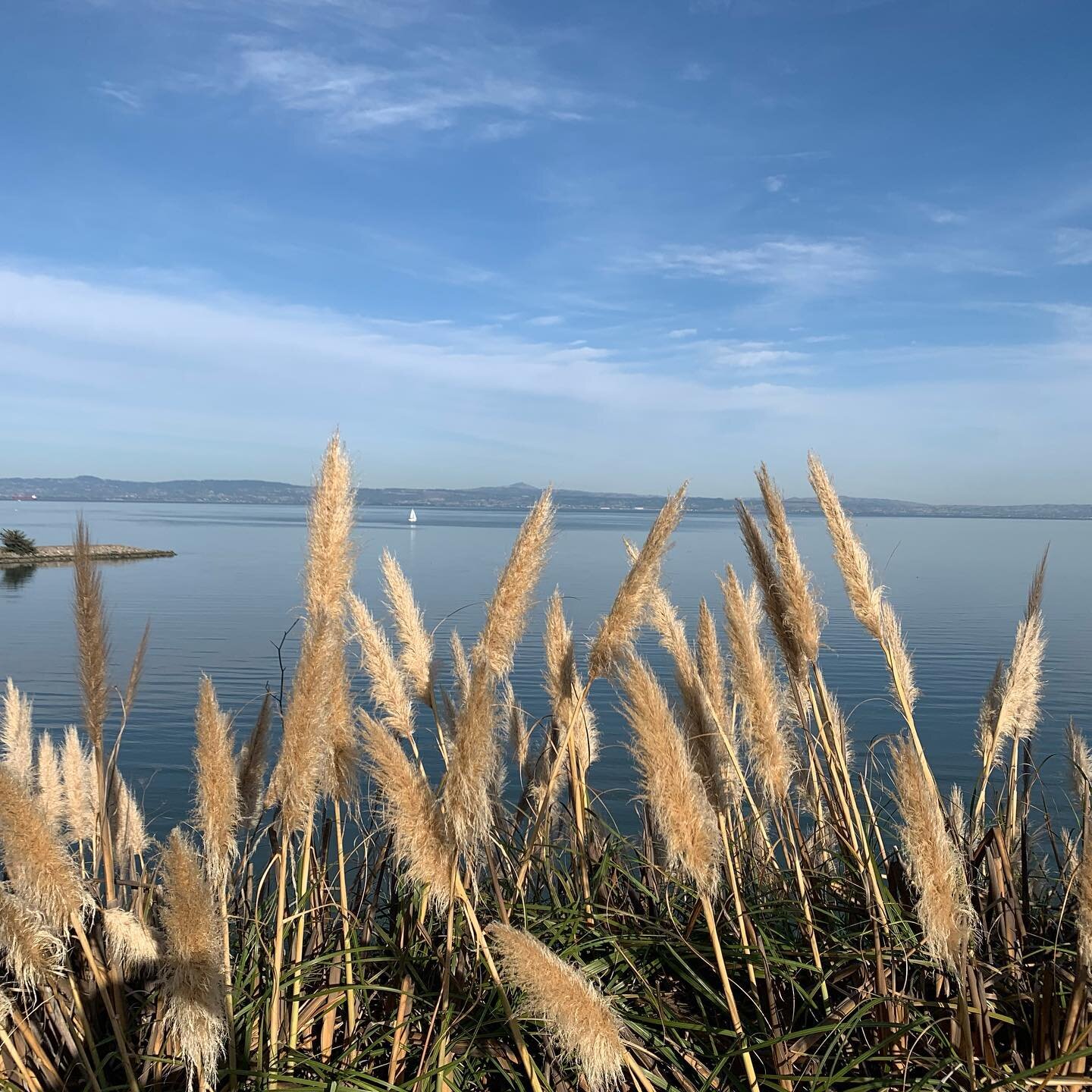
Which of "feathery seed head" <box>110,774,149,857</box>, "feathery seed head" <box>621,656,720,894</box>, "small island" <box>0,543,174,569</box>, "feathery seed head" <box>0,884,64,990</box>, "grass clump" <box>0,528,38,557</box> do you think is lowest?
"small island" <box>0,543,174,569</box>

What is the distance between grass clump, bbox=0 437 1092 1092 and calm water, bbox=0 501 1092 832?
0.57 meters

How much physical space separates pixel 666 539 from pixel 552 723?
3.95 ft

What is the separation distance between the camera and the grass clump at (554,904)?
8.36ft

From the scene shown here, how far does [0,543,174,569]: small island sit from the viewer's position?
62.9 m

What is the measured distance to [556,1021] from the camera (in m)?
2.05

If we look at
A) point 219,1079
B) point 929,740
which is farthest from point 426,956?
point 929,740

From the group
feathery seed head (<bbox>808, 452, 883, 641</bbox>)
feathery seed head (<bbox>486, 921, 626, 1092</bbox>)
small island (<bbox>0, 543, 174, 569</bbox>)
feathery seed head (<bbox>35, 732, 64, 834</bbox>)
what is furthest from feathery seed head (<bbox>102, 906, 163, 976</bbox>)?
small island (<bbox>0, 543, 174, 569</bbox>)

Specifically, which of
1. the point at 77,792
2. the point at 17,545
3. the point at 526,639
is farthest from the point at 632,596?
the point at 17,545

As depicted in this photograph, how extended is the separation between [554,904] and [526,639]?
75.4ft

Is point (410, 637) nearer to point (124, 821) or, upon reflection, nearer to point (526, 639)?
point (124, 821)

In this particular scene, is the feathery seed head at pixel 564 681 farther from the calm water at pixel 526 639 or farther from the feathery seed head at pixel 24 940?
the feathery seed head at pixel 24 940

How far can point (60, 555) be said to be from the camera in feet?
223

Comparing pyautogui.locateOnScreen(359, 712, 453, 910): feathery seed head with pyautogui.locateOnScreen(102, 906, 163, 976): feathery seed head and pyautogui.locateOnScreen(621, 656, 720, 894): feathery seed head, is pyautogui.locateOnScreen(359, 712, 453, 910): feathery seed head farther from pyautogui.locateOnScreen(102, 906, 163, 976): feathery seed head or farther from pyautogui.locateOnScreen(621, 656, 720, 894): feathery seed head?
pyautogui.locateOnScreen(102, 906, 163, 976): feathery seed head

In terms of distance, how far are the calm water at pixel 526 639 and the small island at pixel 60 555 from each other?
294 centimetres
